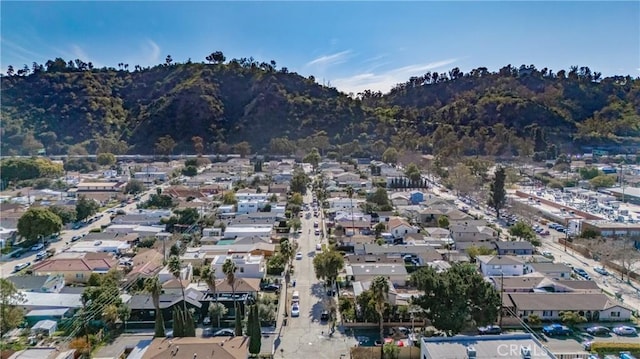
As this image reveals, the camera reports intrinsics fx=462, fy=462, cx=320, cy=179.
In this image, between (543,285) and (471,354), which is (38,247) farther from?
(543,285)

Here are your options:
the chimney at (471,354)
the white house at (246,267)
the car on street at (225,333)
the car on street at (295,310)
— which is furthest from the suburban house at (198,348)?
the white house at (246,267)

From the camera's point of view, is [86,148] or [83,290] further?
[86,148]

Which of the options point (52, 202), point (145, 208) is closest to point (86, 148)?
point (52, 202)

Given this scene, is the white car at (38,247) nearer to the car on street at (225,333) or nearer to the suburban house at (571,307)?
the car on street at (225,333)

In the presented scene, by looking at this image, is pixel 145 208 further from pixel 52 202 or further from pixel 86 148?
pixel 86 148

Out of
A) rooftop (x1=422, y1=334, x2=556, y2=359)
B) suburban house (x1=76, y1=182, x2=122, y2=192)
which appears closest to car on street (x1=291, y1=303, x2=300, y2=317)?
rooftop (x1=422, y1=334, x2=556, y2=359)

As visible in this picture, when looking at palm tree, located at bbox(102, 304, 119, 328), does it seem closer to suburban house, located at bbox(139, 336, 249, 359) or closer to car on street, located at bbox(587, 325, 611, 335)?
suburban house, located at bbox(139, 336, 249, 359)
